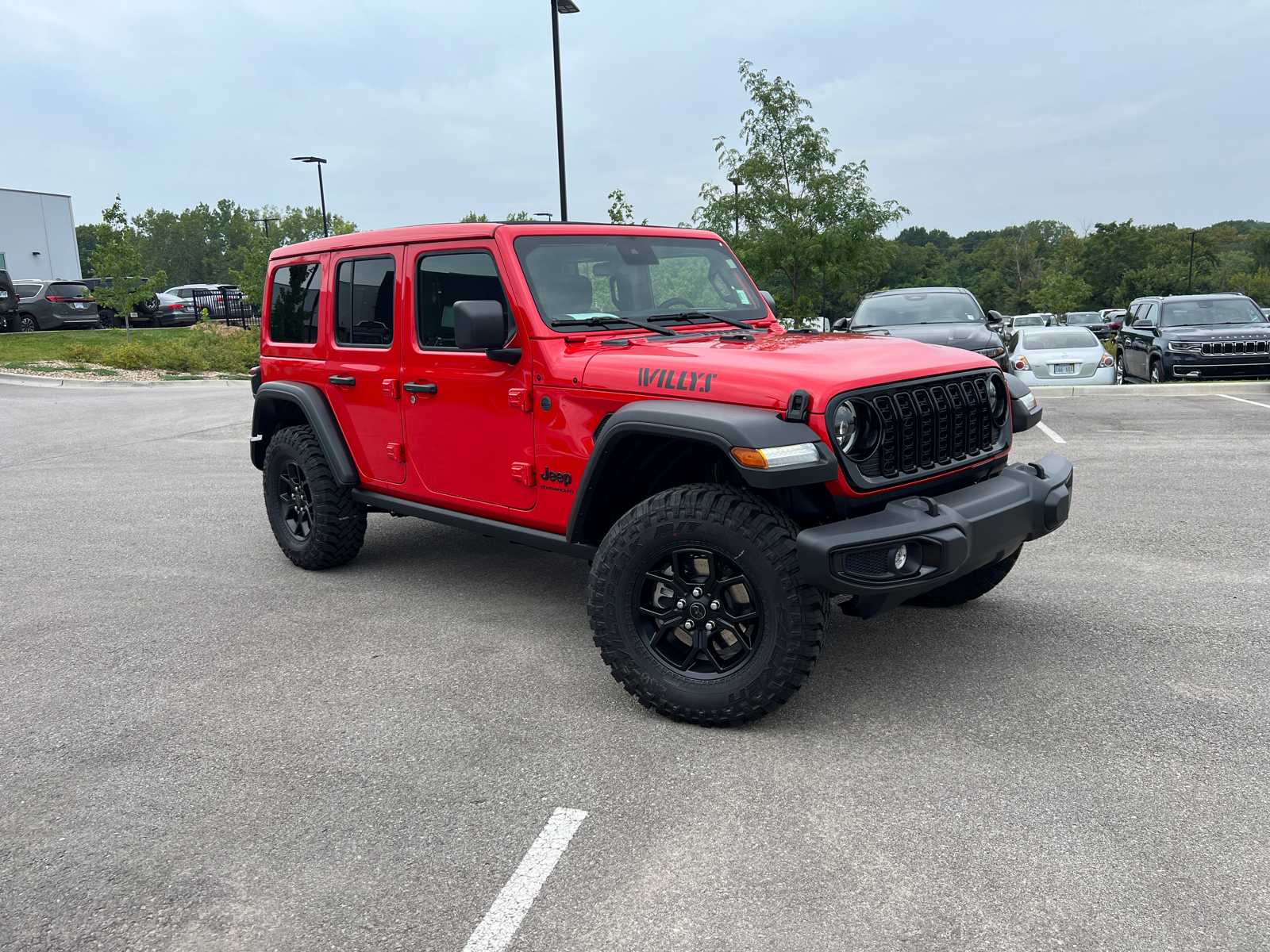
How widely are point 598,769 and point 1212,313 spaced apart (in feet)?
51.4

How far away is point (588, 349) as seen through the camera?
4141 mm

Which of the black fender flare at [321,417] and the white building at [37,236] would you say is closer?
the black fender flare at [321,417]

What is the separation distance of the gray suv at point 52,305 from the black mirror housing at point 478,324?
3018 centimetres

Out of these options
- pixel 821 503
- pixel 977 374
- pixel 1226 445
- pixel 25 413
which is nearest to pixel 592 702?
pixel 821 503

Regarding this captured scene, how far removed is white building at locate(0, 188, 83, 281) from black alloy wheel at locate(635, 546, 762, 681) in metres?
53.2

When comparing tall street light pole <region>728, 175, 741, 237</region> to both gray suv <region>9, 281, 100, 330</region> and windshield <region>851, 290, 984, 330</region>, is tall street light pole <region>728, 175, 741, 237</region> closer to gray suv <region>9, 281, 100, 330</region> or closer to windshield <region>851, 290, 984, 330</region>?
windshield <region>851, 290, 984, 330</region>

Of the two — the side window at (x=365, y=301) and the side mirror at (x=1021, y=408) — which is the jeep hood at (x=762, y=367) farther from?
the side window at (x=365, y=301)

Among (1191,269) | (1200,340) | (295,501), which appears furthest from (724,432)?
(1191,269)

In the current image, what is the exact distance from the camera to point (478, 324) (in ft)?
12.9

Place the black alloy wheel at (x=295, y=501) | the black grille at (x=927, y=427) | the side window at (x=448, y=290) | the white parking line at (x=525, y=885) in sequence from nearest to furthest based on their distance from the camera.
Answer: the white parking line at (x=525, y=885) → the black grille at (x=927, y=427) → the side window at (x=448, y=290) → the black alloy wheel at (x=295, y=501)

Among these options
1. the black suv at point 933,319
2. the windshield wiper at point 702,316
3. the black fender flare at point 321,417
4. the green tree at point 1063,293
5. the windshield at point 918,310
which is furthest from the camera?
the green tree at point 1063,293

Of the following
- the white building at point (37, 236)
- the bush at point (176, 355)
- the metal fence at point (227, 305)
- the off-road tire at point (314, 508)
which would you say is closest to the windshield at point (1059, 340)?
the off-road tire at point (314, 508)

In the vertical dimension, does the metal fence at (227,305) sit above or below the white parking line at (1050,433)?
above

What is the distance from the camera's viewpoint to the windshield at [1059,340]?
15.1 meters
